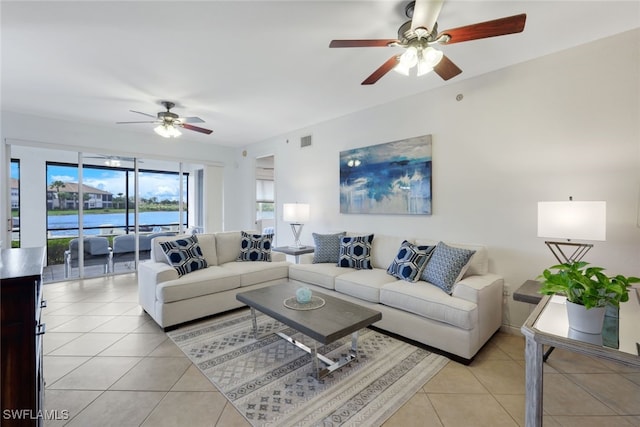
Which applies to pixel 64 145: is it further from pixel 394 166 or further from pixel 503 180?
pixel 503 180

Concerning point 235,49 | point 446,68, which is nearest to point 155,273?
point 235,49

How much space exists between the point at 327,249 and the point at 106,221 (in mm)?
4427

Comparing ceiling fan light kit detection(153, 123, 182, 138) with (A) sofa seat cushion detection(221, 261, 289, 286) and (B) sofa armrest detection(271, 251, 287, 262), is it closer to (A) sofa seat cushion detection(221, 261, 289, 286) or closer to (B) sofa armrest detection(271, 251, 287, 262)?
(A) sofa seat cushion detection(221, 261, 289, 286)

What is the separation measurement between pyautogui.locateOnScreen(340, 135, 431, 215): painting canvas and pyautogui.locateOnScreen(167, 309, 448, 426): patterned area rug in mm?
1651

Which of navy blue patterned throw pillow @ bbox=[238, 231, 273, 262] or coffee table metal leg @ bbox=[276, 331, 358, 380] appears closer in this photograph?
coffee table metal leg @ bbox=[276, 331, 358, 380]

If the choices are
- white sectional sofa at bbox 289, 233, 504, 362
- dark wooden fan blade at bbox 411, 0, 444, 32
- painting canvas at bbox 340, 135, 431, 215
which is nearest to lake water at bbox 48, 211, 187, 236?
painting canvas at bbox 340, 135, 431, 215

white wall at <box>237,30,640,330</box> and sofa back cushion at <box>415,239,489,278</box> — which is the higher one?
white wall at <box>237,30,640,330</box>

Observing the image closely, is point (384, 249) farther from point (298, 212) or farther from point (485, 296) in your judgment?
point (298, 212)

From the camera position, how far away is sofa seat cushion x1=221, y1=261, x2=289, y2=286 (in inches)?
138

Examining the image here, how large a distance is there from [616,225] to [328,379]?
2.67 metres

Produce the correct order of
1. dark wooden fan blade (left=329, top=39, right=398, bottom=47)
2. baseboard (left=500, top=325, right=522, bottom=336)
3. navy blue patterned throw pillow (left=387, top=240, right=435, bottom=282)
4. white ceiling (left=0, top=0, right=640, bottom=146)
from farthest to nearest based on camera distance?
navy blue patterned throw pillow (left=387, top=240, right=435, bottom=282) < baseboard (left=500, top=325, right=522, bottom=336) < white ceiling (left=0, top=0, right=640, bottom=146) < dark wooden fan blade (left=329, top=39, right=398, bottom=47)

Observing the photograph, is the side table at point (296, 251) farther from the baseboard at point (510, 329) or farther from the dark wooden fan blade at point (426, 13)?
the dark wooden fan blade at point (426, 13)

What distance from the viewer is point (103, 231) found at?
540 centimetres

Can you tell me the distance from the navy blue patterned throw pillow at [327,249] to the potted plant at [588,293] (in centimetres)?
281
